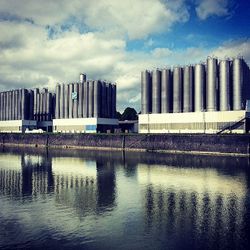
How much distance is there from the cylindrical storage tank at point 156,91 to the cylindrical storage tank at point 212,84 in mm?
19110

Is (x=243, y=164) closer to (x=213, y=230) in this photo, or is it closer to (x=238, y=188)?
(x=238, y=188)

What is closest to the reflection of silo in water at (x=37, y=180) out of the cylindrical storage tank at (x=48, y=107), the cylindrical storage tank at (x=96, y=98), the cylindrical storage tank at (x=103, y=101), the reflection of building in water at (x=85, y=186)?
the reflection of building in water at (x=85, y=186)

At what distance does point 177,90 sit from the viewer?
12262 centimetres

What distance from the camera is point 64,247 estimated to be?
967 inches

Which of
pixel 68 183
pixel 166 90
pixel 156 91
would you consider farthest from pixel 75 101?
pixel 68 183

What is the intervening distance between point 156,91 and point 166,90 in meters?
4.22

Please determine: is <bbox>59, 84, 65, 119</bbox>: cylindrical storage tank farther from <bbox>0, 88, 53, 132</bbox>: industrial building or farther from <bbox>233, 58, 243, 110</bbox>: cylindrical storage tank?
<bbox>233, 58, 243, 110</bbox>: cylindrical storage tank

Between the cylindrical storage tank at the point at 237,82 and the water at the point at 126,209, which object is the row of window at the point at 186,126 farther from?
the water at the point at 126,209

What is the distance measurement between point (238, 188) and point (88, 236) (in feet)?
93.9

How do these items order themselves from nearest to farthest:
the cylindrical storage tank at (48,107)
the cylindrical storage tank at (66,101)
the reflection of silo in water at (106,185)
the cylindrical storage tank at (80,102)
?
1. the reflection of silo in water at (106,185)
2. the cylindrical storage tank at (80,102)
3. the cylindrical storage tank at (66,101)
4. the cylindrical storage tank at (48,107)

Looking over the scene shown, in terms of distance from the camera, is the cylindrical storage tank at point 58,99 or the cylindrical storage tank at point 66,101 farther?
the cylindrical storage tank at point 58,99

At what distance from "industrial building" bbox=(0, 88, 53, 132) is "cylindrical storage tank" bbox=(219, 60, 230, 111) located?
9187 centimetres

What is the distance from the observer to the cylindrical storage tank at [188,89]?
118188 mm

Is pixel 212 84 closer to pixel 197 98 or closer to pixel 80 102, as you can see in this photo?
pixel 197 98
